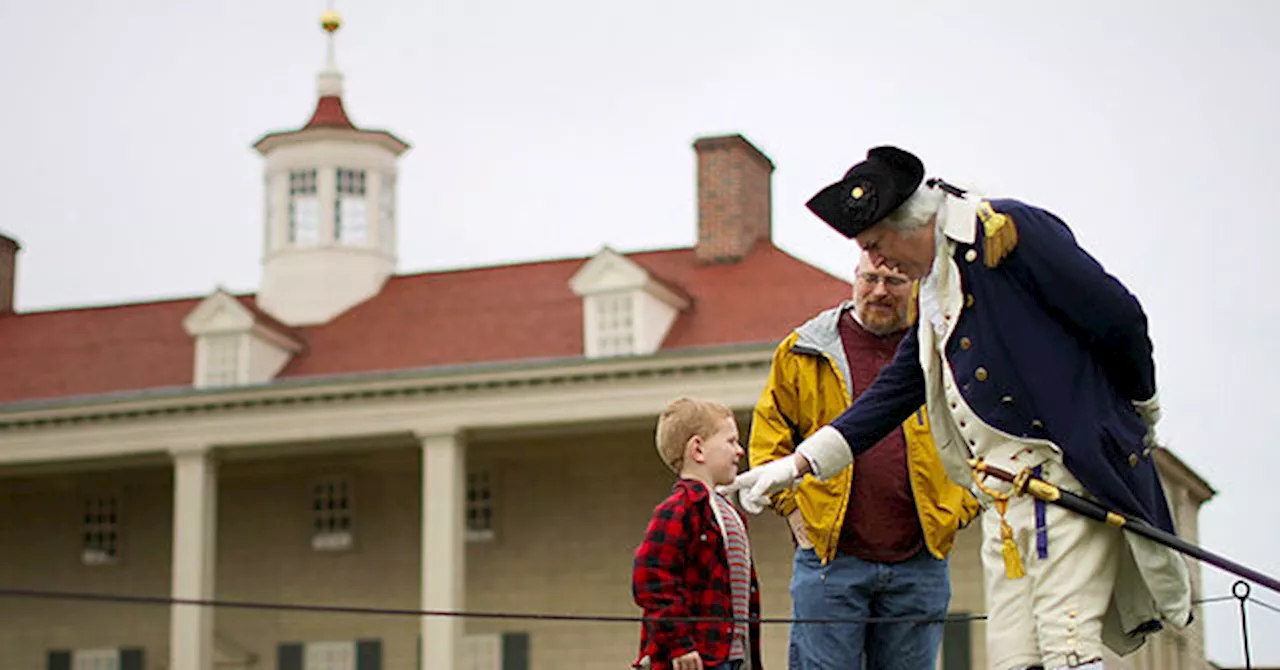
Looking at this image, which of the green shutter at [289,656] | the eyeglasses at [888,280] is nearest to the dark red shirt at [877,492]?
the eyeglasses at [888,280]

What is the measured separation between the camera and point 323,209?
3925 cm

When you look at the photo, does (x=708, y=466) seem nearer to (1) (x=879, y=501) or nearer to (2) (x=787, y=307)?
(1) (x=879, y=501)

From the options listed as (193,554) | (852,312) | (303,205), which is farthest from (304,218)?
(852,312)

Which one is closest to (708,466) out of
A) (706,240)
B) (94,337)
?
(706,240)

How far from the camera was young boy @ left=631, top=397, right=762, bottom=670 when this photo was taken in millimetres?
6902

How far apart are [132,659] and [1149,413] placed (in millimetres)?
30893

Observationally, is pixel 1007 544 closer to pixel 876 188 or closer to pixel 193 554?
pixel 876 188

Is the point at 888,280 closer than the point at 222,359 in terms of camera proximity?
Yes

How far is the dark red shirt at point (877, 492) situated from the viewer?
743 centimetres

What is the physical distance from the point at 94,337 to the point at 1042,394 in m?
33.7

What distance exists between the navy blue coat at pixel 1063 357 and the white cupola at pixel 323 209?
33140 mm

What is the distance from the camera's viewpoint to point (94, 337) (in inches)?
1485

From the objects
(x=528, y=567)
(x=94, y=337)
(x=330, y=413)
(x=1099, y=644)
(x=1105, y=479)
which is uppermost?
(x=94, y=337)

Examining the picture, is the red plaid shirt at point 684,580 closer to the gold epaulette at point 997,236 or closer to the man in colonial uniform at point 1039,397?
the man in colonial uniform at point 1039,397
